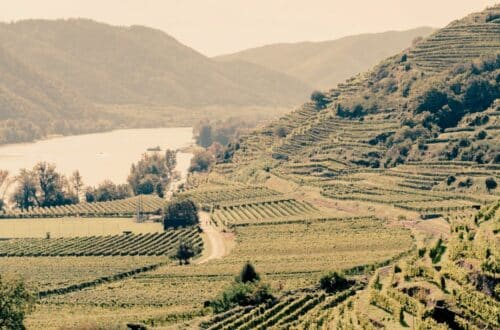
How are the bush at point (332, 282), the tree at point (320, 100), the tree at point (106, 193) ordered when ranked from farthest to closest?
the tree at point (320, 100), the tree at point (106, 193), the bush at point (332, 282)

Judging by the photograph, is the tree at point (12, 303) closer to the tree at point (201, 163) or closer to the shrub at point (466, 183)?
the shrub at point (466, 183)

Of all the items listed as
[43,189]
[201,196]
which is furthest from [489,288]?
[43,189]

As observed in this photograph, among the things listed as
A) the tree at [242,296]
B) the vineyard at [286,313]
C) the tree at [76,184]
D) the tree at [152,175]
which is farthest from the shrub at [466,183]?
the tree at [76,184]

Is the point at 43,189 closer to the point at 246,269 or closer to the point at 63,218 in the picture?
the point at 63,218

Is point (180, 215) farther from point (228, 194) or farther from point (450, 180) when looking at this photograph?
point (450, 180)

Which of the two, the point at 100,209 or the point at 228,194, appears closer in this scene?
the point at 228,194

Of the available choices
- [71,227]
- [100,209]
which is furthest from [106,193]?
[71,227]
